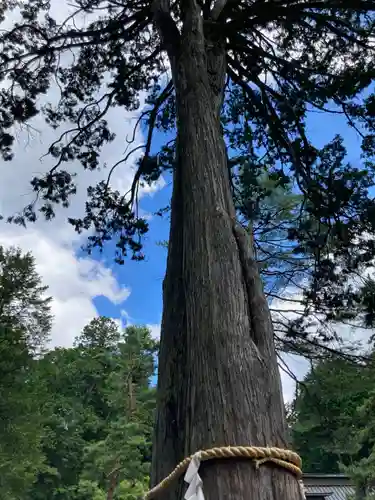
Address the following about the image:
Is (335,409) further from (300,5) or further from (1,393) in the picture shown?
(1,393)

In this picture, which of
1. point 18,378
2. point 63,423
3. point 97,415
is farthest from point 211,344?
point 97,415

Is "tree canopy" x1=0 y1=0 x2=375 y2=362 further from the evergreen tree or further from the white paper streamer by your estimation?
the white paper streamer

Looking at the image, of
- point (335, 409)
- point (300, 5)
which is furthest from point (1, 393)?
point (300, 5)

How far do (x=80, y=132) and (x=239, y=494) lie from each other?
5195mm

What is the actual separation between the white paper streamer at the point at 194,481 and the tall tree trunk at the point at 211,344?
0.11 ft

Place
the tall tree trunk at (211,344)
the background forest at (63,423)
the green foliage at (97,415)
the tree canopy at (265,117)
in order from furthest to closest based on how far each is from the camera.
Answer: the green foliage at (97,415), the background forest at (63,423), the tree canopy at (265,117), the tall tree trunk at (211,344)

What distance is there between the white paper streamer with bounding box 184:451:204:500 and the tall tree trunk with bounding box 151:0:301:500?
0.03 meters

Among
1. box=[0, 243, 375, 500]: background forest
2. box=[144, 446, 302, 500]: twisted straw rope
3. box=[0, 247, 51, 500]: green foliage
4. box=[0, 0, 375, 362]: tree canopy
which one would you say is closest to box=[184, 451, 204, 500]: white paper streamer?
box=[144, 446, 302, 500]: twisted straw rope

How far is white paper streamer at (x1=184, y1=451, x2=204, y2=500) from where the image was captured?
1.37 meters

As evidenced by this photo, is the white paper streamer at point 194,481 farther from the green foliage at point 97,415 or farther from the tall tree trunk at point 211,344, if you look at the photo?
the green foliage at point 97,415

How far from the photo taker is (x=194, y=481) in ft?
4.62

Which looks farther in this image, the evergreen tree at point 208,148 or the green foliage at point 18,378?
the green foliage at point 18,378

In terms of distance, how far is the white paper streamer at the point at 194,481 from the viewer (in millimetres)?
1373

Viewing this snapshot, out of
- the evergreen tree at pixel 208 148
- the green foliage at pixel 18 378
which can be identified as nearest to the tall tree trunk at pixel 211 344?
the evergreen tree at pixel 208 148
